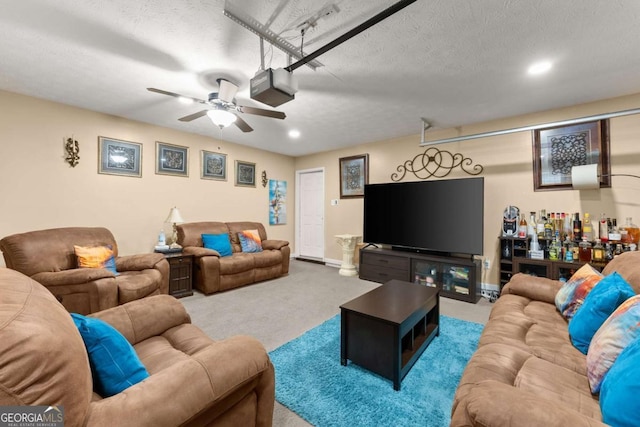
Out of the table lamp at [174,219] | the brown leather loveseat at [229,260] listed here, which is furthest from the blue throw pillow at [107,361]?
the table lamp at [174,219]

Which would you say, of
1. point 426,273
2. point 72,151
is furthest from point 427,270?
point 72,151

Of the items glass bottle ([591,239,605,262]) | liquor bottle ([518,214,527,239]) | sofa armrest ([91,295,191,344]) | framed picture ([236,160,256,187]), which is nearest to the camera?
sofa armrest ([91,295,191,344])

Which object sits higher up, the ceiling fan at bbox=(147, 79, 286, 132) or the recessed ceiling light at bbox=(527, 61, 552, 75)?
the recessed ceiling light at bbox=(527, 61, 552, 75)

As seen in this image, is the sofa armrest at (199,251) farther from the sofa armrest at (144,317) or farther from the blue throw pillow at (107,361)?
the blue throw pillow at (107,361)

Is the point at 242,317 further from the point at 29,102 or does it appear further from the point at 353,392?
the point at 29,102

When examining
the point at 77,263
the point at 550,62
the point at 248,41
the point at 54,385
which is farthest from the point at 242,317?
the point at 550,62

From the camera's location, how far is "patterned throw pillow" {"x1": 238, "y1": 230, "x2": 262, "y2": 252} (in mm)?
4793

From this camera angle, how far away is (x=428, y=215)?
4105 millimetres

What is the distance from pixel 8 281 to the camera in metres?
0.94

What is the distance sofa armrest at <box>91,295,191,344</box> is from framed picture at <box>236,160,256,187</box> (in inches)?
150

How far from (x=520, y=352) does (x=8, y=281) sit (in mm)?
2302

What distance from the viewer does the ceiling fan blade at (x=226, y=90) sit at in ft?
8.72

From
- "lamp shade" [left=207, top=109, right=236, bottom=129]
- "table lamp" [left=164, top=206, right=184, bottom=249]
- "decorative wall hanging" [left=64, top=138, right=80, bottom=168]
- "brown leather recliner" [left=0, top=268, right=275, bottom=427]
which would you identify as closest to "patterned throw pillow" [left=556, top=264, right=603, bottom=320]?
"brown leather recliner" [left=0, top=268, right=275, bottom=427]

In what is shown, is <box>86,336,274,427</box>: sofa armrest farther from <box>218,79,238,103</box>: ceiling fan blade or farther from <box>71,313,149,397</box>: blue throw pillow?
<box>218,79,238,103</box>: ceiling fan blade
